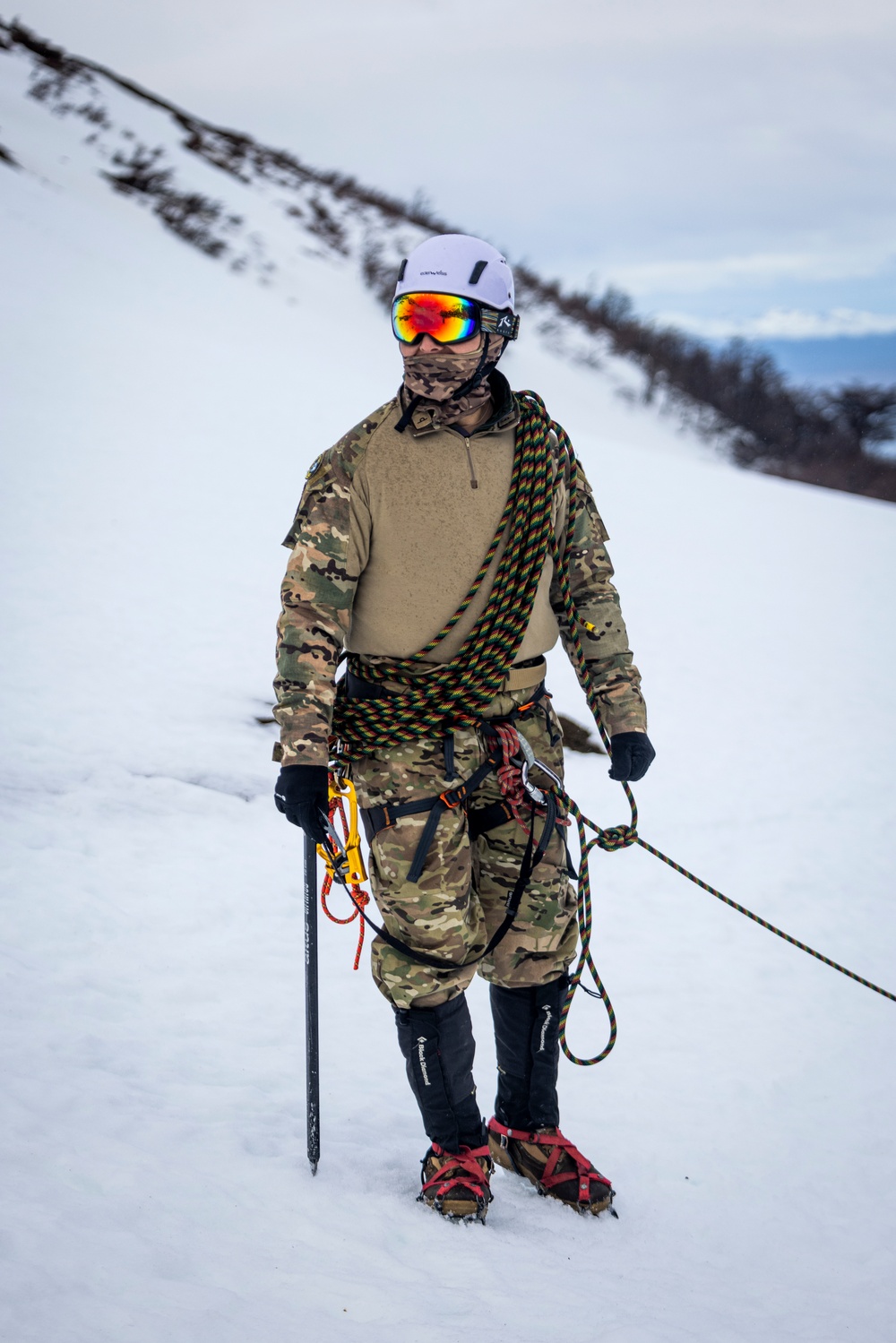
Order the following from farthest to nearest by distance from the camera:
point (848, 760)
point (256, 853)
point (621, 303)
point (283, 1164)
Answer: point (621, 303), point (848, 760), point (256, 853), point (283, 1164)

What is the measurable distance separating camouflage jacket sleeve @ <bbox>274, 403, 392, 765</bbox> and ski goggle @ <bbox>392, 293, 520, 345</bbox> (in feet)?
0.73

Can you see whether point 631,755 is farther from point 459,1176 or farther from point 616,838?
point 459,1176

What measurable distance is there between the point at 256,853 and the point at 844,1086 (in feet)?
8.36

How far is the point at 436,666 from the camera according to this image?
6.97ft

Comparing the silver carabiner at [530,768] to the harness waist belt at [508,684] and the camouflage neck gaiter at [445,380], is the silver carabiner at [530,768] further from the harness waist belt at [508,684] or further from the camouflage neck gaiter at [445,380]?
the camouflage neck gaiter at [445,380]

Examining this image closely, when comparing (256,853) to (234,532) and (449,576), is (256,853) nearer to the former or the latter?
(449,576)

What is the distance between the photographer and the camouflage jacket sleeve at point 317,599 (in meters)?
2.01

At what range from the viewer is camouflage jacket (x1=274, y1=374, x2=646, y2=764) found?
2016 millimetres

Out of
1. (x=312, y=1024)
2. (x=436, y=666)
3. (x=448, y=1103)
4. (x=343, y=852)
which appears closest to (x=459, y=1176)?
(x=448, y=1103)

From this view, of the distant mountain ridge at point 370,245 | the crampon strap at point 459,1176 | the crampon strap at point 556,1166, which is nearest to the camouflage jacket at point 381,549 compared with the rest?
the crampon strap at point 459,1176

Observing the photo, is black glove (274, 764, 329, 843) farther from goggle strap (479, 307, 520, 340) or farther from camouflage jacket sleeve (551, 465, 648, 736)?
goggle strap (479, 307, 520, 340)

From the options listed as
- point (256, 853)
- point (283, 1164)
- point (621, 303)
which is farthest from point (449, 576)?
point (621, 303)

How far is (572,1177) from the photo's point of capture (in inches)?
91.3

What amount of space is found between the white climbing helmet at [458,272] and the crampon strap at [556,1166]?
211 cm
